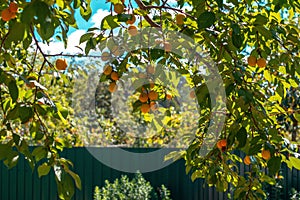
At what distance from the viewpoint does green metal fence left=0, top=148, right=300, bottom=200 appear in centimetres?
604

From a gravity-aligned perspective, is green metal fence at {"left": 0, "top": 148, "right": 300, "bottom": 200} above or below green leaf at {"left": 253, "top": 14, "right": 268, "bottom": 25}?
below

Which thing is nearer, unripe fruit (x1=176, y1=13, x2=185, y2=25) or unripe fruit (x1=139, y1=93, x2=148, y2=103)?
unripe fruit (x1=139, y1=93, x2=148, y2=103)

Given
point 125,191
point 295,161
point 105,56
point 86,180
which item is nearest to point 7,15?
point 105,56

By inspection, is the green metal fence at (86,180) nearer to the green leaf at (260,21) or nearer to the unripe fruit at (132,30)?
the unripe fruit at (132,30)

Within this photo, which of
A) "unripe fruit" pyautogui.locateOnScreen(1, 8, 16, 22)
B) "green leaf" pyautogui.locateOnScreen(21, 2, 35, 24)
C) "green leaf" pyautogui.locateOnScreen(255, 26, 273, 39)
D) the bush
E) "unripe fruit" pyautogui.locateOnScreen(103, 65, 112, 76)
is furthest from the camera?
the bush

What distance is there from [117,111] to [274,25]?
8240 millimetres

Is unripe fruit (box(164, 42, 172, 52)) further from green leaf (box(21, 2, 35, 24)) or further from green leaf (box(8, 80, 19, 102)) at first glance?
green leaf (box(21, 2, 35, 24))

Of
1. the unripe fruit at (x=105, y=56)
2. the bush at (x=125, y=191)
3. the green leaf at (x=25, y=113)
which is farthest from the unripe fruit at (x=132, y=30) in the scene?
the bush at (x=125, y=191)

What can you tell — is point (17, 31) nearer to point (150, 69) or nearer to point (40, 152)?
point (40, 152)

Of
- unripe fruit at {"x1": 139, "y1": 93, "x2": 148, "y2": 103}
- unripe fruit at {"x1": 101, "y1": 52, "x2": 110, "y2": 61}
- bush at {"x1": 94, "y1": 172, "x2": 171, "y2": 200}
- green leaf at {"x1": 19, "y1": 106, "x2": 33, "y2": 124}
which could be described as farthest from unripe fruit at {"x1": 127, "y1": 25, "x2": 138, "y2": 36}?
bush at {"x1": 94, "y1": 172, "x2": 171, "y2": 200}

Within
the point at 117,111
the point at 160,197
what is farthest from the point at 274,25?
the point at 117,111

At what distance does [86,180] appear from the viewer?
20.0 ft

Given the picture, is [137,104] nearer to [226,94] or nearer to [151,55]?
[151,55]

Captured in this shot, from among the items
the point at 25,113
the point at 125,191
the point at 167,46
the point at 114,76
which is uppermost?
the point at 167,46
